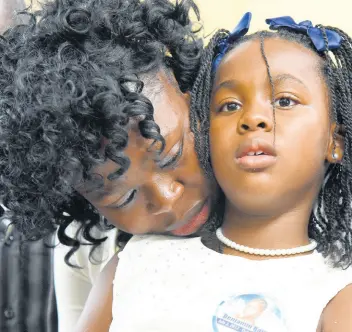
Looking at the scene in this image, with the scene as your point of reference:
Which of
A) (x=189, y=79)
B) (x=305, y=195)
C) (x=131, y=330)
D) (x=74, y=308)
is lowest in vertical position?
(x=74, y=308)

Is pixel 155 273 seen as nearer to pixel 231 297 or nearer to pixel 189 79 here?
pixel 231 297

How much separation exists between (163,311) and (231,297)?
10 centimetres

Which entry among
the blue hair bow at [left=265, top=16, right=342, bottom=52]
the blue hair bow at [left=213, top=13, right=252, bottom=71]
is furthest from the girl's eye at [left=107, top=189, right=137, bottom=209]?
the blue hair bow at [left=265, top=16, right=342, bottom=52]

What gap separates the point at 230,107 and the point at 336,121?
0.51 ft

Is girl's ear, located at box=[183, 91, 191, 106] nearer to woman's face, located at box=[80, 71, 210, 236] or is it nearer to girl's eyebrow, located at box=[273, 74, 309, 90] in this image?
woman's face, located at box=[80, 71, 210, 236]

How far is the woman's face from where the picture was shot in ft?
3.21

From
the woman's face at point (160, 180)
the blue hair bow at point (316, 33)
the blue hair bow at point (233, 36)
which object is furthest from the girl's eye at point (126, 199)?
the blue hair bow at point (316, 33)

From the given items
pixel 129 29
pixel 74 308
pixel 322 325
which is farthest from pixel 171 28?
pixel 74 308

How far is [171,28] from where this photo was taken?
3.52ft

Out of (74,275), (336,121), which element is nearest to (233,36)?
(336,121)

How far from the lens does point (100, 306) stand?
3.63ft

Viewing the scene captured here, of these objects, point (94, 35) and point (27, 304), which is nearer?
point (94, 35)

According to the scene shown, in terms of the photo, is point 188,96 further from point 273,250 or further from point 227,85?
point 273,250

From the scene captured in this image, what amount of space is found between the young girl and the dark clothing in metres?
0.35
